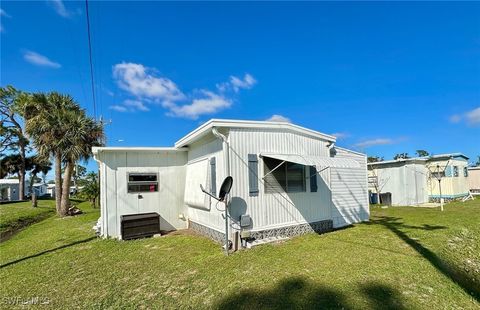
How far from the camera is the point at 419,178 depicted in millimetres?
17812

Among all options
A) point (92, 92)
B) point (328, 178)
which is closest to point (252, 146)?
Answer: point (328, 178)

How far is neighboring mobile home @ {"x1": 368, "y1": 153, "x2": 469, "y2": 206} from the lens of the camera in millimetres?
17219

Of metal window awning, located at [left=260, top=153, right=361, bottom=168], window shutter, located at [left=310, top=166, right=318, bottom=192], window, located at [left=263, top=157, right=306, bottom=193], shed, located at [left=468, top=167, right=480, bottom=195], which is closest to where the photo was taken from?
metal window awning, located at [left=260, top=153, right=361, bottom=168]

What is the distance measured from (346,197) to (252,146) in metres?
4.92

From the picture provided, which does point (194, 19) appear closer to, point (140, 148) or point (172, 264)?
point (140, 148)

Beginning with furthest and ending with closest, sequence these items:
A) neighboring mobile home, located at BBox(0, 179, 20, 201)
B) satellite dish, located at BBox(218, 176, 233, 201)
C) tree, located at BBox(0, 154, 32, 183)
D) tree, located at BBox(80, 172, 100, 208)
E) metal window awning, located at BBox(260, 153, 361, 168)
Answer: neighboring mobile home, located at BBox(0, 179, 20, 201)
tree, located at BBox(0, 154, 32, 183)
tree, located at BBox(80, 172, 100, 208)
metal window awning, located at BBox(260, 153, 361, 168)
satellite dish, located at BBox(218, 176, 233, 201)

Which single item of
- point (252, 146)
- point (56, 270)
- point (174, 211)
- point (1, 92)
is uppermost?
point (1, 92)

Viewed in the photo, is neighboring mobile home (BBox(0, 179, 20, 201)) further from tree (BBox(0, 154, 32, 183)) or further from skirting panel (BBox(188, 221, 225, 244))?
skirting panel (BBox(188, 221, 225, 244))

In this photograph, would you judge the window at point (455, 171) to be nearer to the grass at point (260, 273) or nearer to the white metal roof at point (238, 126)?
the grass at point (260, 273)

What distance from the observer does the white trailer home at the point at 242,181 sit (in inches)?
275

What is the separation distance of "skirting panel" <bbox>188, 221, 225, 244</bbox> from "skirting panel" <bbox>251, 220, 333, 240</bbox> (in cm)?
91

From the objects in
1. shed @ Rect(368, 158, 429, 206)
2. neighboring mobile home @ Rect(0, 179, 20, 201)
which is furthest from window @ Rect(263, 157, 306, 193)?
neighboring mobile home @ Rect(0, 179, 20, 201)

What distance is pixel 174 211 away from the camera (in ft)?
32.0

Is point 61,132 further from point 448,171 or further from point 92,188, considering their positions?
point 448,171
